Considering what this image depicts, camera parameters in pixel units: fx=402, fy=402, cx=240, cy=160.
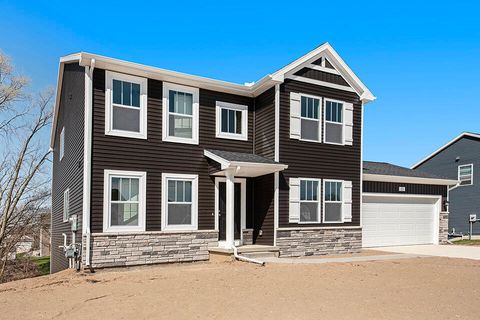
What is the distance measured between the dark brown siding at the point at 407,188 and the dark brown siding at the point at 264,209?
4.87m

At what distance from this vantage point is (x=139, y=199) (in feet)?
36.2

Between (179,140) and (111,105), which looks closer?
(111,105)

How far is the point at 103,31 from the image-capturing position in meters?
15.9

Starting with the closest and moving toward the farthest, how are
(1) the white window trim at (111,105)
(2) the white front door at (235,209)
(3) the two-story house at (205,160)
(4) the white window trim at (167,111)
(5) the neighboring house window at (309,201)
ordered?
(3) the two-story house at (205,160) → (1) the white window trim at (111,105) → (4) the white window trim at (167,111) → (2) the white front door at (235,209) → (5) the neighboring house window at (309,201)

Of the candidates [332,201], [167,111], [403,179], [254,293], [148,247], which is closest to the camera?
[254,293]

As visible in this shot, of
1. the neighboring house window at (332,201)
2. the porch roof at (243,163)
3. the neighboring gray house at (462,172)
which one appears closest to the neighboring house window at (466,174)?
the neighboring gray house at (462,172)

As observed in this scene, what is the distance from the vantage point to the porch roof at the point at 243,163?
11312 mm

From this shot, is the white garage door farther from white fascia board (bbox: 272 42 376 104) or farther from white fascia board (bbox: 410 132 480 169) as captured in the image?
white fascia board (bbox: 410 132 480 169)

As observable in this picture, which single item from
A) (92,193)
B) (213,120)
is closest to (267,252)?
(213,120)

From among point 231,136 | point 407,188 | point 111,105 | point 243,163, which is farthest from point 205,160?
point 407,188

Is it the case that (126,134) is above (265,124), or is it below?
below

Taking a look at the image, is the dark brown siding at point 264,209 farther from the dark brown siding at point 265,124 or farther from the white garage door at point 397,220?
the white garage door at point 397,220

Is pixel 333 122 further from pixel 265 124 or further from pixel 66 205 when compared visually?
pixel 66 205

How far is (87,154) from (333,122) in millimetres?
8022
